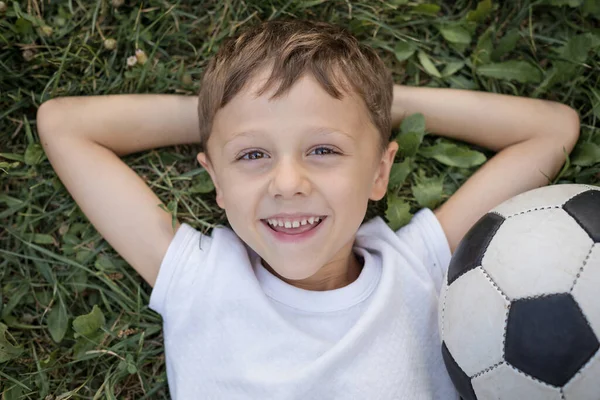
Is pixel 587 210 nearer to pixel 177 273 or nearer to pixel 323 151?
pixel 323 151

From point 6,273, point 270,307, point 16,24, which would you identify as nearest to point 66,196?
point 6,273

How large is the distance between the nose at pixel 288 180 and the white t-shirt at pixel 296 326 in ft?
1.78

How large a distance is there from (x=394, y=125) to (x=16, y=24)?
72.2 inches

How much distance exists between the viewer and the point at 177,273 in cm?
257

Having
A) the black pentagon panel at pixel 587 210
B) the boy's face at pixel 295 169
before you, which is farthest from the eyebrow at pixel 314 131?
the black pentagon panel at pixel 587 210

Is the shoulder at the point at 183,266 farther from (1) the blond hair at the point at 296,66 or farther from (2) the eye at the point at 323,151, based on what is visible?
(2) the eye at the point at 323,151

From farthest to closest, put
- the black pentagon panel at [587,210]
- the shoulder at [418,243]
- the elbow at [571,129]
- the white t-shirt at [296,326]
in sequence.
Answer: the elbow at [571,129]
the shoulder at [418,243]
the white t-shirt at [296,326]
the black pentagon panel at [587,210]

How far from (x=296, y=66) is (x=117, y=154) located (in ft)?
3.50

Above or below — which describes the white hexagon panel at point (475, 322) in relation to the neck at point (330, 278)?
above

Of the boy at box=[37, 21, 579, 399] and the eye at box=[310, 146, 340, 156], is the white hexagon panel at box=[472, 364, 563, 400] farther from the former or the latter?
the eye at box=[310, 146, 340, 156]

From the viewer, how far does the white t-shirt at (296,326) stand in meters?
2.40

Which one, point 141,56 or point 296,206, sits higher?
point 141,56

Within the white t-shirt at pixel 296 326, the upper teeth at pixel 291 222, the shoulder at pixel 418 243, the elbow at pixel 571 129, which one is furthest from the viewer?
the elbow at pixel 571 129

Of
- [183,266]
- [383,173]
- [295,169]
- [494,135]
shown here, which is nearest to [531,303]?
[383,173]
